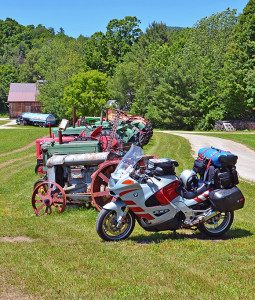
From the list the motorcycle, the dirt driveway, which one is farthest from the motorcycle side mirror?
the dirt driveway


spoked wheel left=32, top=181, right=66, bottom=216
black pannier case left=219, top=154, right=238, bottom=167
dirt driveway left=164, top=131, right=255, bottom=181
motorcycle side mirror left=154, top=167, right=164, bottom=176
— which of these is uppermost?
black pannier case left=219, top=154, right=238, bottom=167

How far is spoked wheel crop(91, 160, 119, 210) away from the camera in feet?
37.7

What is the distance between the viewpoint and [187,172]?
29.8 feet

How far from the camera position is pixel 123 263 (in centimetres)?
714

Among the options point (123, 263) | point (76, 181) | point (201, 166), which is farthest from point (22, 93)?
point (123, 263)

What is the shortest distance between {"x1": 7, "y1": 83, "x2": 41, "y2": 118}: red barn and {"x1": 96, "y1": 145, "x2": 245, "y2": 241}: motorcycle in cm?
8095

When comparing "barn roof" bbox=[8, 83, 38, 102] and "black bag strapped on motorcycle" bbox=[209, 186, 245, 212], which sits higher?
"black bag strapped on motorcycle" bbox=[209, 186, 245, 212]

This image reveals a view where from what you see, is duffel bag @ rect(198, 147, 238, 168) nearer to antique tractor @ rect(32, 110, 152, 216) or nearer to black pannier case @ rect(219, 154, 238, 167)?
black pannier case @ rect(219, 154, 238, 167)

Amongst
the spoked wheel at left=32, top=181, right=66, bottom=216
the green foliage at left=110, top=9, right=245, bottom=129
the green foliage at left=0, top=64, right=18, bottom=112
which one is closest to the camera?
the spoked wheel at left=32, top=181, right=66, bottom=216

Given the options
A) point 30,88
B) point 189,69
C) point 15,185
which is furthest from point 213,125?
point 30,88

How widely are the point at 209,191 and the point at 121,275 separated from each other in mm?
2893

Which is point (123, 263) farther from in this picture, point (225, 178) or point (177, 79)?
point (177, 79)

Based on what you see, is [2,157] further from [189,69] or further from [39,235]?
[189,69]

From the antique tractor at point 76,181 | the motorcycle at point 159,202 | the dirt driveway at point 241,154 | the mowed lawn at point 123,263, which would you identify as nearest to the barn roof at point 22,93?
the dirt driveway at point 241,154
